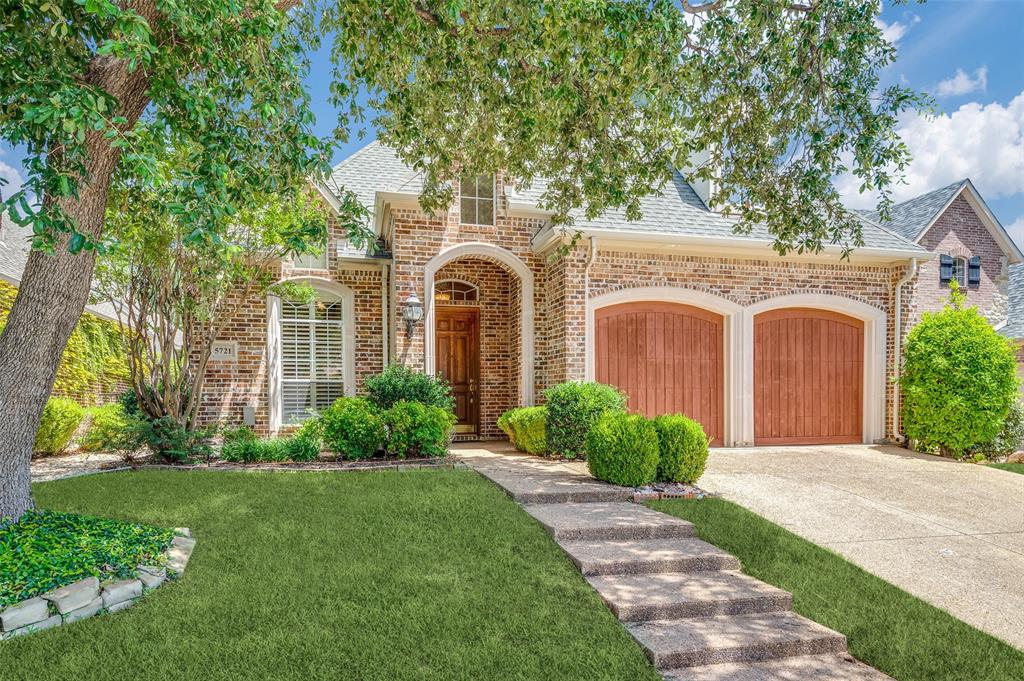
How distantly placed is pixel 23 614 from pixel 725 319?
371 inches

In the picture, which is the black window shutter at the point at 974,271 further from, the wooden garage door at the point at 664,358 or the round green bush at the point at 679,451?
the round green bush at the point at 679,451

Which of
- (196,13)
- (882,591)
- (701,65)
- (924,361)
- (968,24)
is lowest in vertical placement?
(882,591)

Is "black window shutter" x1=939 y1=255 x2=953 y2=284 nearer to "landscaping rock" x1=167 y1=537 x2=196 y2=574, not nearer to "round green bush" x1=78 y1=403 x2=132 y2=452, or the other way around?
"landscaping rock" x1=167 y1=537 x2=196 y2=574

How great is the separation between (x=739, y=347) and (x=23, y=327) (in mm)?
9232

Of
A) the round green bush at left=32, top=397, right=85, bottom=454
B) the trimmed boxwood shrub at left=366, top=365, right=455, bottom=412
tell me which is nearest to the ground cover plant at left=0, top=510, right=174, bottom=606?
the trimmed boxwood shrub at left=366, top=365, right=455, bottom=412

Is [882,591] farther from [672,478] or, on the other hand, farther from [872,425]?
[872,425]

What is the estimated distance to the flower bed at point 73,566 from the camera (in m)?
3.15

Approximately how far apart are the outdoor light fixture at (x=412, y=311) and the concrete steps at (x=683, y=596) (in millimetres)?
5594

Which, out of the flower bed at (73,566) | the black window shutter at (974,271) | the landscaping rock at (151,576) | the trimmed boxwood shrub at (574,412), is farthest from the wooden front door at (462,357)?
the black window shutter at (974,271)

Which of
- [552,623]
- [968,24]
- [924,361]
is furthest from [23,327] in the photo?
[924,361]

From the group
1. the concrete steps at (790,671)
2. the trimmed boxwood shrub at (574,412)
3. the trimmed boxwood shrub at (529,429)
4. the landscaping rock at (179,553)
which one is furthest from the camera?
the trimmed boxwood shrub at (529,429)

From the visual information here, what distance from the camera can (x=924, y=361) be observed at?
9266 millimetres

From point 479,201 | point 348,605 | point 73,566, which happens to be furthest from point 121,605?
point 479,201

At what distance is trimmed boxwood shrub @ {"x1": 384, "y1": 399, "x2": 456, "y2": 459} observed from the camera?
7332 mm
